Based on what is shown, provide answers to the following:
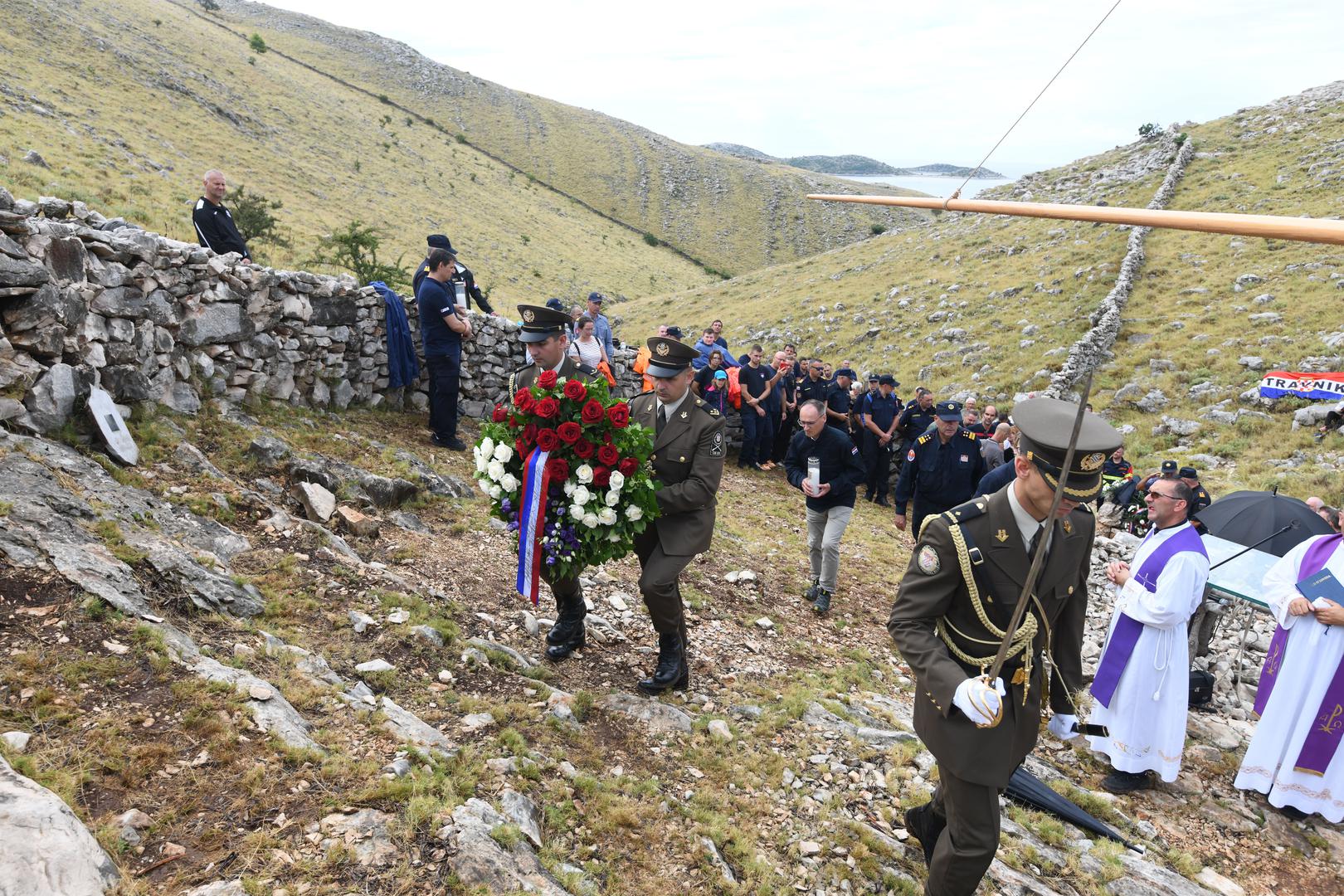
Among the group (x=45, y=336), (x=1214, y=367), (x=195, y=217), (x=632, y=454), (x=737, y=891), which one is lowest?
(x=737, y=891)

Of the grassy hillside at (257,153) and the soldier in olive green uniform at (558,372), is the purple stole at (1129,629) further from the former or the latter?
the grassy hillside at (257,153)

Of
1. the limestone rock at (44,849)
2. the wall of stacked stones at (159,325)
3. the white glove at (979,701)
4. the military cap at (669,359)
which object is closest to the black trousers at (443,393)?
the wall of stacked stones at (159,325)

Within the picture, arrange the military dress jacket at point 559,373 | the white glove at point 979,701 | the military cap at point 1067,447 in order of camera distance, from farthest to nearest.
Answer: the military dress jacket at point 559,373, the military cap at point 1067,447, the white glove at point 979,701

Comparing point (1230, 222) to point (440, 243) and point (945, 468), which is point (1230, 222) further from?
point (440, 243)

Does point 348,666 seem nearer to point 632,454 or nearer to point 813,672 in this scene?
point 632,454

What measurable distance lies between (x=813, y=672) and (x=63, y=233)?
24.6 ft

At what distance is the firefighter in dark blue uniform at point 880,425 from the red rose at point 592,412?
983cm

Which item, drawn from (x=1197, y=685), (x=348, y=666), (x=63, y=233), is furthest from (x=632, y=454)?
(x=1197, y=685)

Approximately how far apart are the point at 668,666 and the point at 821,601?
326 cm

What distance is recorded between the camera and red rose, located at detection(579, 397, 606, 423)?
5.01m

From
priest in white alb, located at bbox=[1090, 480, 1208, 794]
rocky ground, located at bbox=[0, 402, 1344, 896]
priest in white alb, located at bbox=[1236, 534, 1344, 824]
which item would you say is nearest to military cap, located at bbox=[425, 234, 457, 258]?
rocky ground, located at bbox=[0, 402, 1344, 896]

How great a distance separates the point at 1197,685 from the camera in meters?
7.46

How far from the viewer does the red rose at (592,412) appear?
5012 millimetres

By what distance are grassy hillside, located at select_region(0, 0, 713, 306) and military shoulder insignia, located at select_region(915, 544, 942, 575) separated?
17410mm
